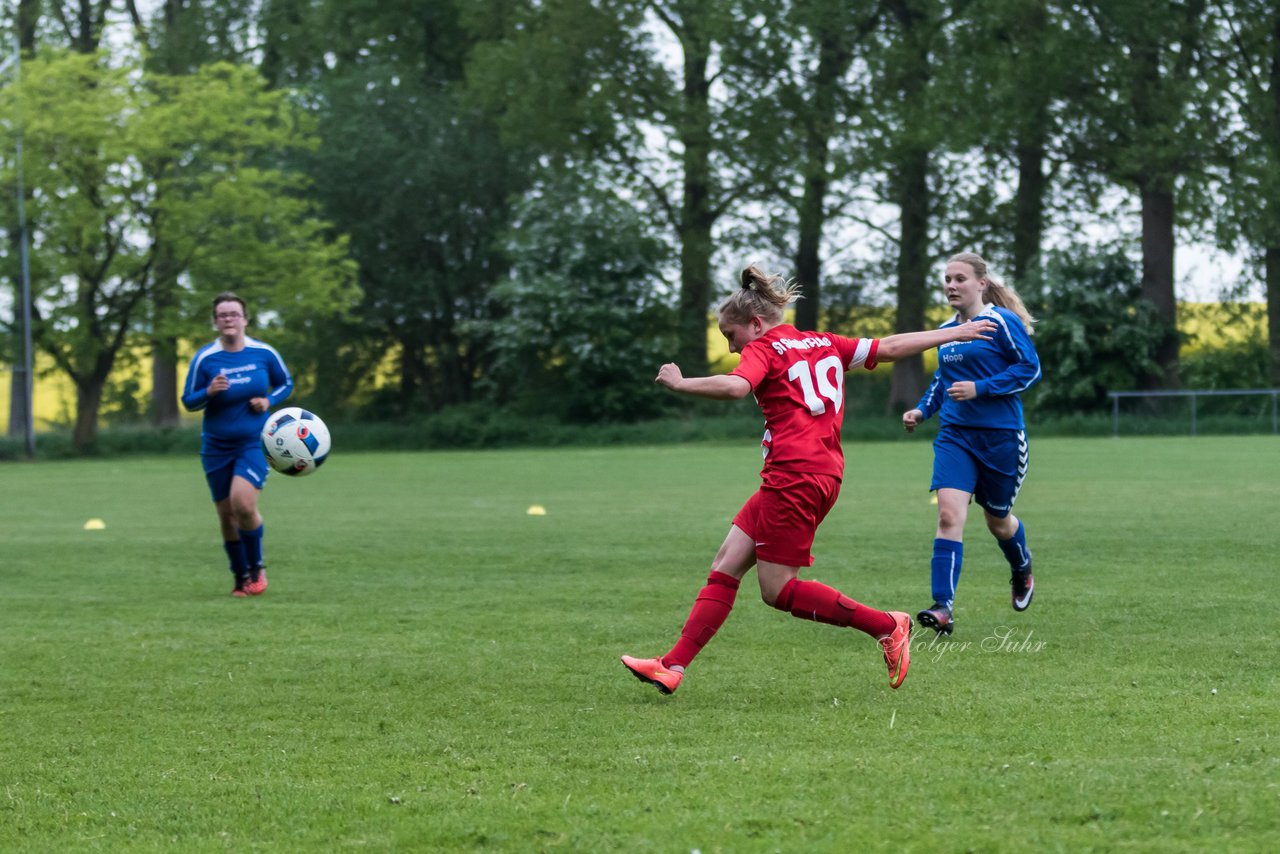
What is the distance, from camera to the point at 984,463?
831 cm

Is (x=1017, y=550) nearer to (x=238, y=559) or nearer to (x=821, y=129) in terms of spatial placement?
(x=238, y=559)

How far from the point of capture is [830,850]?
4090 millimetres

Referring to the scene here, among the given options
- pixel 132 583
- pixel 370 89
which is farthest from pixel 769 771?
pixel 370 89

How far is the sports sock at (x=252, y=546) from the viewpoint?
34.8 ft

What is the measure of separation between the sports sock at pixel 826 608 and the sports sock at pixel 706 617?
0.76ft

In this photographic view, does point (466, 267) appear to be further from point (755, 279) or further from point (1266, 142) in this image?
point (755, 279)

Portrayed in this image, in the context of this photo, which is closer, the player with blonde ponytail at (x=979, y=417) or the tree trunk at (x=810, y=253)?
the player with blonde ponytail at (x=979, y=417)

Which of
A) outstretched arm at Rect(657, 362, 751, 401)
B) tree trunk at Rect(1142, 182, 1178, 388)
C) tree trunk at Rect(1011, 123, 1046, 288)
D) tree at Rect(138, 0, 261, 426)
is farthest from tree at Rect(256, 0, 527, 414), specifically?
outstretched arm at Rect(657, 362, 751, 401)

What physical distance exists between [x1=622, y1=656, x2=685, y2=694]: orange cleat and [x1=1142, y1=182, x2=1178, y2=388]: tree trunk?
32.1 metres

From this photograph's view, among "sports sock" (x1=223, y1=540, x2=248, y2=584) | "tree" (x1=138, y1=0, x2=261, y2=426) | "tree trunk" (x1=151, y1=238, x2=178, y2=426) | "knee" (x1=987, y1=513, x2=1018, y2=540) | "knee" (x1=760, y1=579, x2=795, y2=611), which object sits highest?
"tree" (x1=138, y1=0, x2=261, y2=426)

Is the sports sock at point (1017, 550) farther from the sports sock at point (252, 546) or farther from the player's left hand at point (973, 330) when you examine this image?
the sports sock at point (252, 546)

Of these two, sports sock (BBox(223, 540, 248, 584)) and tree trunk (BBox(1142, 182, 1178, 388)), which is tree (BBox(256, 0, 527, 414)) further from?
sports sock (BBox(223, 540, 248, 584))

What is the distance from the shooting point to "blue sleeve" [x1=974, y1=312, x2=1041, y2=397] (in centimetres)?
809

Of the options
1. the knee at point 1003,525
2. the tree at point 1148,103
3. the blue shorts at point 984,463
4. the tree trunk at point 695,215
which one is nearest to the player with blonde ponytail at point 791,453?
the blue shorts at point 984,463
